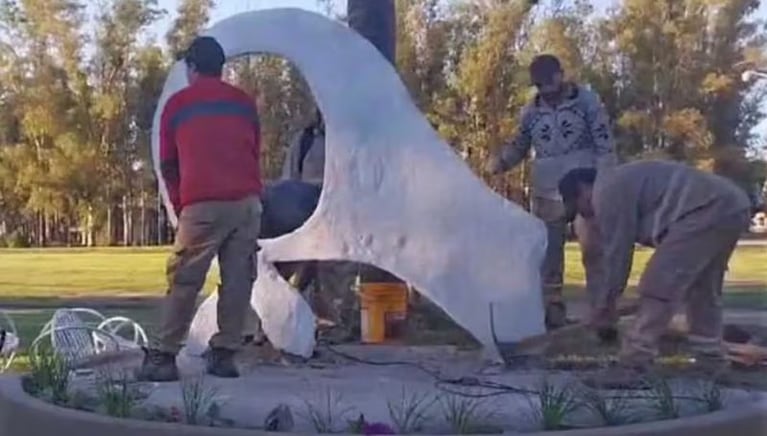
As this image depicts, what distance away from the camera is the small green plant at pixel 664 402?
554 cm

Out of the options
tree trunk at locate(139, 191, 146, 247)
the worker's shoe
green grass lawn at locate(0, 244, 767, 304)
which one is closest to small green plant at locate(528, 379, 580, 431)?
the worker's shoe

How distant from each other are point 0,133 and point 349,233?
26.0 ft

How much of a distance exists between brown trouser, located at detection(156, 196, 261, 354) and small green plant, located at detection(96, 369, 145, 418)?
42 cm

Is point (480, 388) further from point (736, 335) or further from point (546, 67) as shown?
point (546, 67)

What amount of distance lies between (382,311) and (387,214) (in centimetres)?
126

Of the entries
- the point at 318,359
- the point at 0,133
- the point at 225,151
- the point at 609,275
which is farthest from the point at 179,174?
the point at 0,133

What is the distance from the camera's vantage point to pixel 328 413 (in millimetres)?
5586

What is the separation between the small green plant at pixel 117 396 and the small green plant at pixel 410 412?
1039 mm

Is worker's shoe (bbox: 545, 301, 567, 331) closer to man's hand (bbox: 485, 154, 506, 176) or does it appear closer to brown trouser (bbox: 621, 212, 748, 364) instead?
man's hand (bbox: 485, 154, 506, 176)

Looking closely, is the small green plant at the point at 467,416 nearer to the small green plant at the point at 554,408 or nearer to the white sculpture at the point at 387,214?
the small green plant at the point at 554,408

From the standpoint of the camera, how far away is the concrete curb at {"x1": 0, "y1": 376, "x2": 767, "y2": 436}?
518 centimetres

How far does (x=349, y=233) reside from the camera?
7113mm

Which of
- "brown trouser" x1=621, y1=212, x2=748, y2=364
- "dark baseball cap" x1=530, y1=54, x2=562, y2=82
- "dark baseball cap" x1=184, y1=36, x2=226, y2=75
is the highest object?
"dark baseball cap" x1=530, y1=54, x2=562, y2=82

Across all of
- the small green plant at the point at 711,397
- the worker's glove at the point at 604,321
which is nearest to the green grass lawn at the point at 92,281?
the worker's glove at the point at 604,321
